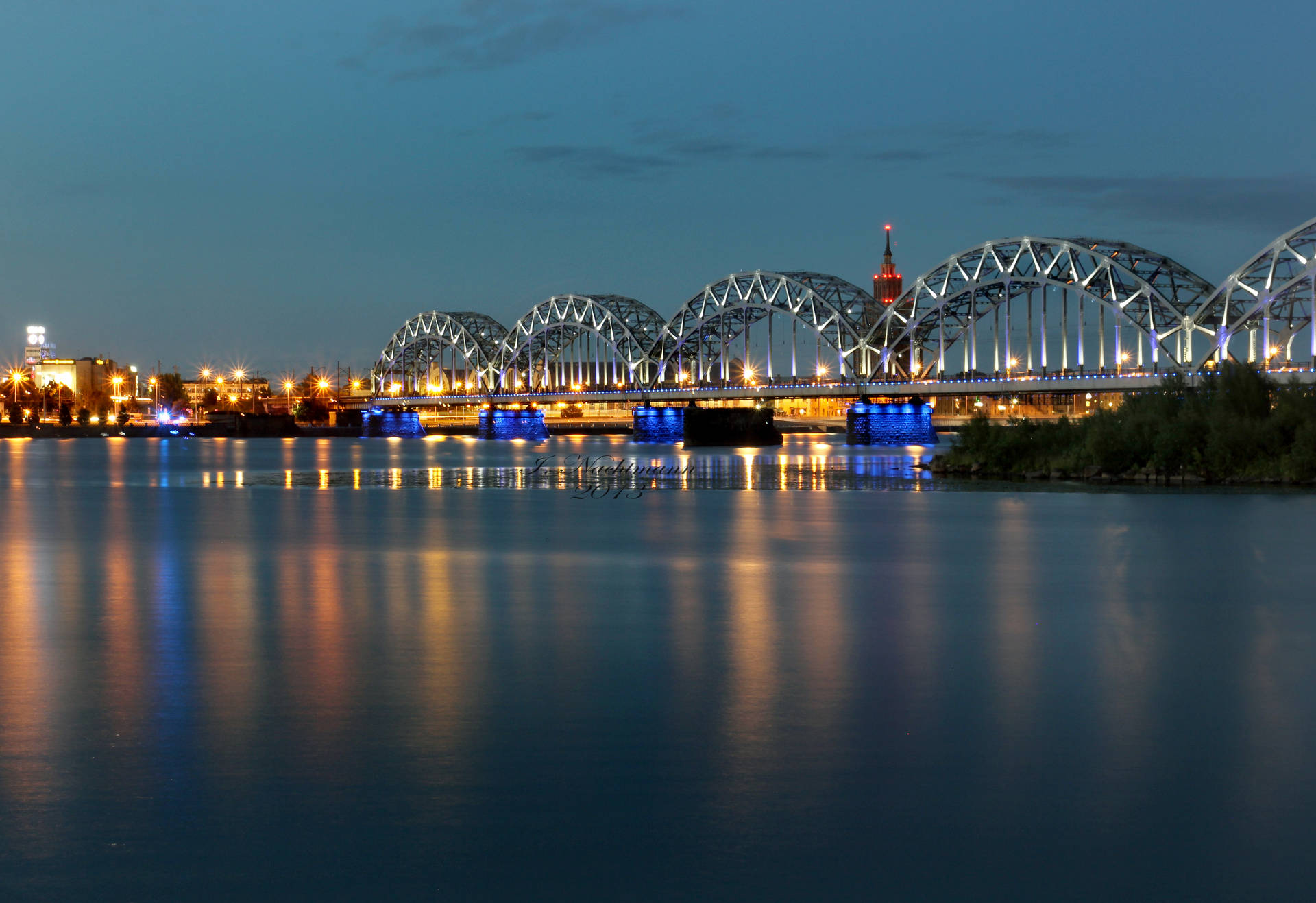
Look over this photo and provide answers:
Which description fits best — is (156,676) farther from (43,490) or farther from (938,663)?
(43,490)

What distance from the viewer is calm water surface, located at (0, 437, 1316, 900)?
22.7 ft

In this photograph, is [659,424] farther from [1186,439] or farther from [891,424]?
[1186,439]

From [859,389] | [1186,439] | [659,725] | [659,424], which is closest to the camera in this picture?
[659,725]

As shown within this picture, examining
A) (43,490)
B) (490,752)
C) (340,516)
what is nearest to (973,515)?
(340,516)

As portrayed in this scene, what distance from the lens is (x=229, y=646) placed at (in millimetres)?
13133

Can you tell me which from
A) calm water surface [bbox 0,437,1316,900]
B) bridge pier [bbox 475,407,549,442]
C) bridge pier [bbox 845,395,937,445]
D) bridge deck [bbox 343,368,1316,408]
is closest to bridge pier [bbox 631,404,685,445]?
bridge deck [bbox 343,368,1316,408]

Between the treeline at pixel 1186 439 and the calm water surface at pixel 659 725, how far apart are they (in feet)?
80.4

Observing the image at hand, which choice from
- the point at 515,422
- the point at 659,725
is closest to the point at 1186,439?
the point at 659,725

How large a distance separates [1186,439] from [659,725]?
139 ft

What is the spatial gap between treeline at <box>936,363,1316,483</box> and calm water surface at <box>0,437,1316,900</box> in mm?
24503

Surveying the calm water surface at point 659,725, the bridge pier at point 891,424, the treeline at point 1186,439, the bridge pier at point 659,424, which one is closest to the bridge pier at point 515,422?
the bridge pier at point 659,424

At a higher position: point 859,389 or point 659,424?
point 859,389

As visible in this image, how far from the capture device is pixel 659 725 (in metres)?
9.73

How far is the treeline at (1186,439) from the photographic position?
152ft
